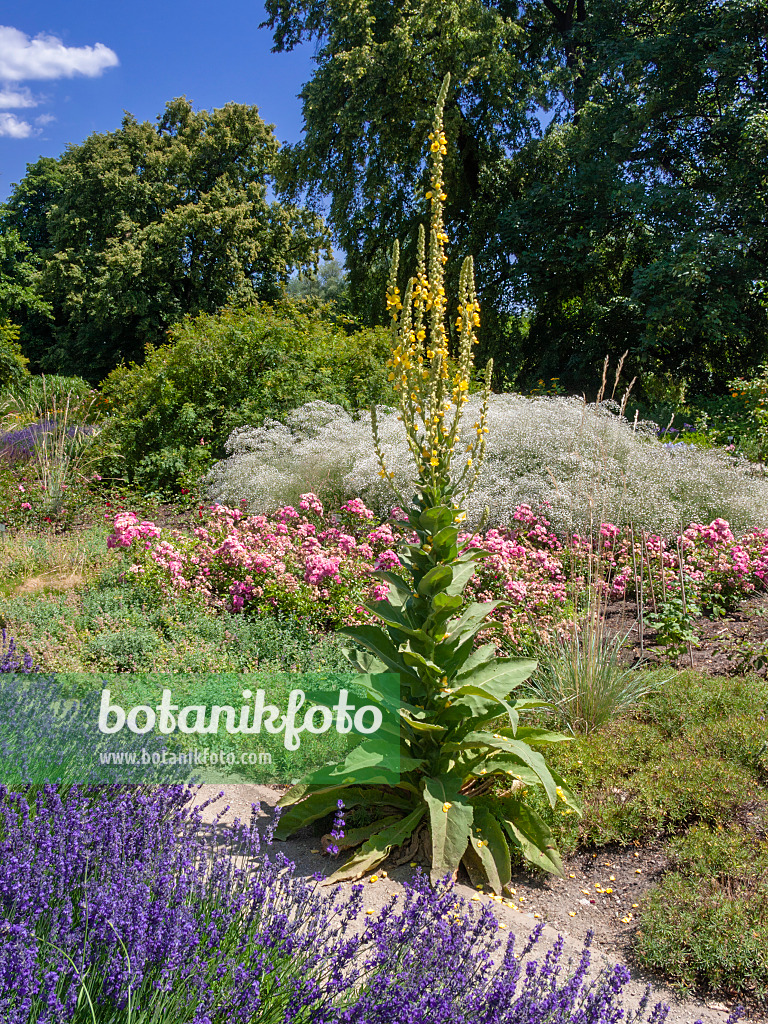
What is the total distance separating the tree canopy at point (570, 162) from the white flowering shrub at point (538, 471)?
6360mm

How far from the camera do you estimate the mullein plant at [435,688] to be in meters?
2.94

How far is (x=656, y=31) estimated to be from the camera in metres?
14.9

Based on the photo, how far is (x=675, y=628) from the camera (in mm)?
4902

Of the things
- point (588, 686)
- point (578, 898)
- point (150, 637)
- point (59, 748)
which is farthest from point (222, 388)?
point (578, 898)

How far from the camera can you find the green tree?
24016 mm

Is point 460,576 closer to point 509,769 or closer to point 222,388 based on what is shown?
point 509,769

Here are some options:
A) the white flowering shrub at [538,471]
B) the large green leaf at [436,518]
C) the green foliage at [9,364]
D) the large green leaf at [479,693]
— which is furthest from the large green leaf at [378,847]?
the green foliage at [9,364]

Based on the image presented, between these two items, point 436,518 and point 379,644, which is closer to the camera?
point 436,518

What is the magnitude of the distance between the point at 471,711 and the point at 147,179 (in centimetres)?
2710

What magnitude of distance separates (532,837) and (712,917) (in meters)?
0.73

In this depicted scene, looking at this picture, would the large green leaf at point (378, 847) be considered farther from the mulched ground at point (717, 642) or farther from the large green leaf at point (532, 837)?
the mulched ground at point (717, 642)

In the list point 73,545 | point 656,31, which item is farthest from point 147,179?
point 73,545

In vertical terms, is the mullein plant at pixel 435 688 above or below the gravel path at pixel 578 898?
above

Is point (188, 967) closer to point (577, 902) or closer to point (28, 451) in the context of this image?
point (577, 902)
